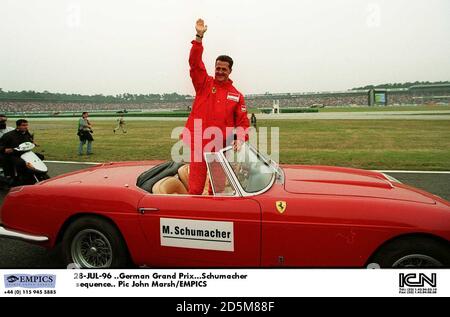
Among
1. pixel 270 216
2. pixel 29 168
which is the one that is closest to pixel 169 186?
pixel 270 216

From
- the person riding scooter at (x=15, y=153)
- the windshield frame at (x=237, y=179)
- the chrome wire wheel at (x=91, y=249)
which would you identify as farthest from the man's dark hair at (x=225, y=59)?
the person riding scooter at (x=15, y=153)

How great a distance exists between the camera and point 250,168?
3.24m

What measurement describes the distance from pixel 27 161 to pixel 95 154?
6.24 m

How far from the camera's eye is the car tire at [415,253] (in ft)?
8.27

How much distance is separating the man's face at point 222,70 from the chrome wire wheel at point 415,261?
2393 millimetres

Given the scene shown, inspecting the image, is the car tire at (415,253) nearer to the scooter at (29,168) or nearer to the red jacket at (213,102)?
the red jacket at (213,102)

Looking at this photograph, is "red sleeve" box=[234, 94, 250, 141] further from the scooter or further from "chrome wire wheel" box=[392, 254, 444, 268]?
the scooter

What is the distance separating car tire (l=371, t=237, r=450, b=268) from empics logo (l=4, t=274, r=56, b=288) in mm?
2276

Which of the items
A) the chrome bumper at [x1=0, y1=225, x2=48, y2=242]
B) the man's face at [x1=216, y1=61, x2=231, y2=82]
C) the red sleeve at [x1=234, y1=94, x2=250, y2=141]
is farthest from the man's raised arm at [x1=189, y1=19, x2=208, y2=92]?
the chrome bumper at [x1=0, y1=225, x2=48, y2=242]

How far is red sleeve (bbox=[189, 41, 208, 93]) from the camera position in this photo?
372 cm

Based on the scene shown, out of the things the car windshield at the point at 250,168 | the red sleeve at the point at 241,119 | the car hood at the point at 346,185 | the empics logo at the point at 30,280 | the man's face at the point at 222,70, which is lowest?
the empics logo at the point at 30,280
